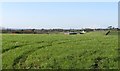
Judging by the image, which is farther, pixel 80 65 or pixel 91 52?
pixel 91 52

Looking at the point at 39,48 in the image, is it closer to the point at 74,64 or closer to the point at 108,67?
the point at 74,64

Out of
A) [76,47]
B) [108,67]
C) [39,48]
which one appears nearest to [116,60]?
[108,67]

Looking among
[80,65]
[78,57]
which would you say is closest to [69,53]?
[78,57]

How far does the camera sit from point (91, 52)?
34.7 meters

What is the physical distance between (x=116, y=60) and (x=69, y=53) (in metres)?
5.93

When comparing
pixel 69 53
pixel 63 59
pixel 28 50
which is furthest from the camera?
pixel 28 50

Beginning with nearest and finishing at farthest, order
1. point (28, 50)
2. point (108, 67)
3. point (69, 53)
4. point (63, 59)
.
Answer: point (108, 67), point (63, 59), point (69, 53), point (28, 50)

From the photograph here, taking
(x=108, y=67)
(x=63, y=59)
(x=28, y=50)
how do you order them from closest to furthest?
(x=108, y=67), (x=63, y=59), (x=28, y=50)

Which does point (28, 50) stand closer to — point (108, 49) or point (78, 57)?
point (78, 57)

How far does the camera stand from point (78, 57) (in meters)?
33.1

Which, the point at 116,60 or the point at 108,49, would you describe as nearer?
the point at 116,60

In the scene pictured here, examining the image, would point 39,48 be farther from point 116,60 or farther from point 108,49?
point 116,60

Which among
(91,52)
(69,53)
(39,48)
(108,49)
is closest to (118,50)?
(108,49)

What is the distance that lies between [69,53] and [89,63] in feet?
14.7
